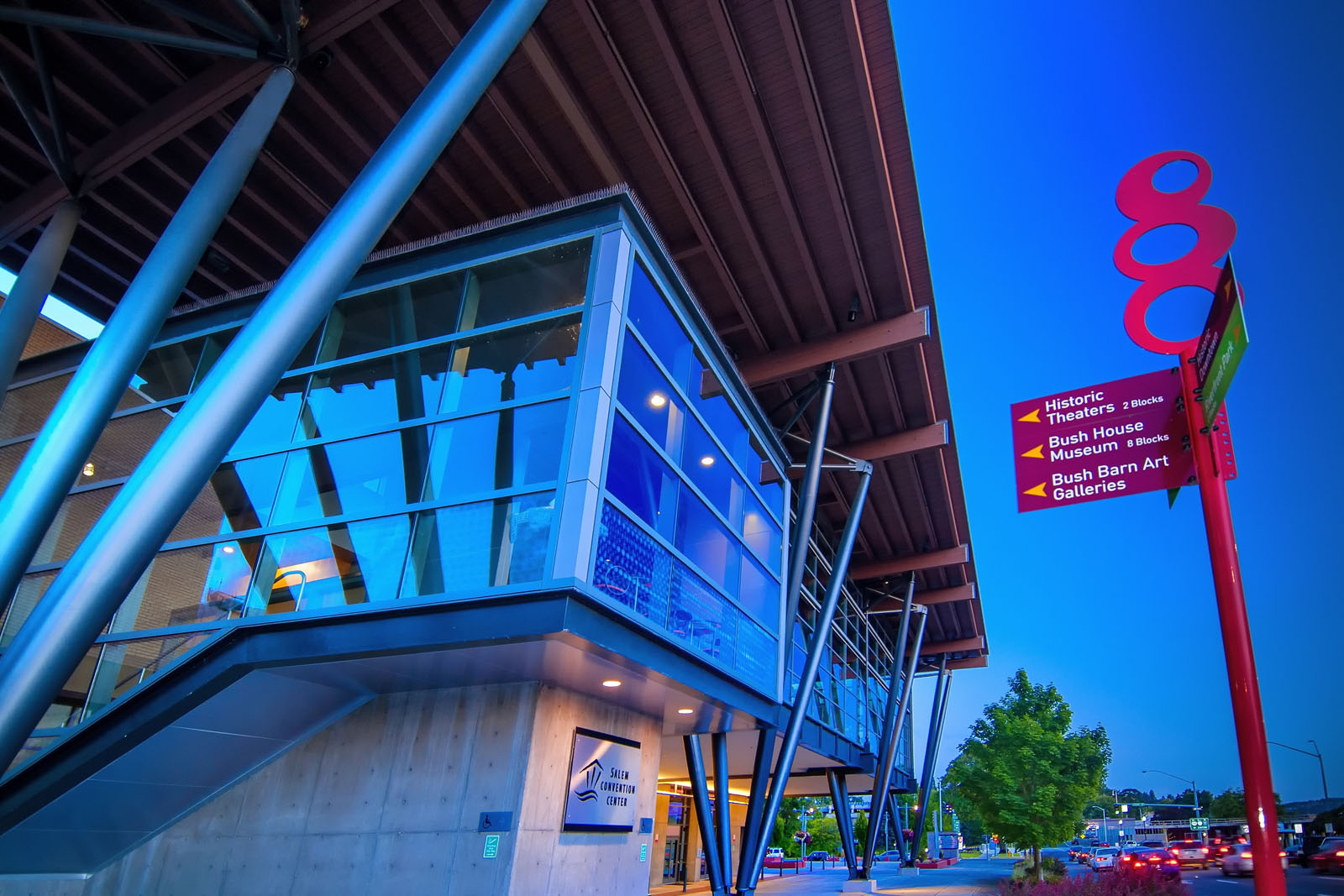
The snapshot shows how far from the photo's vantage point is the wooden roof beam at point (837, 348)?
1850 centimetres

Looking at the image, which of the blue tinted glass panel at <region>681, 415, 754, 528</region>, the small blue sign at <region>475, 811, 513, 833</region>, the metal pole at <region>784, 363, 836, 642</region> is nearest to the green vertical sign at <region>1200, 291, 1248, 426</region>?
the blue tinted glass panel at <region>681, 415, 754, 528</region>

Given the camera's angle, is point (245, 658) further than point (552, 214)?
No

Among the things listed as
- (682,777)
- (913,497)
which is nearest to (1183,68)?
(913,497)

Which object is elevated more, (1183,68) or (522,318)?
(1183,68)

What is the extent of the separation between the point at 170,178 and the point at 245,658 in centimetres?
1013

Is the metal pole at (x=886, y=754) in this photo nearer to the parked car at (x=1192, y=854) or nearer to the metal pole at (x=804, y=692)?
the metal pole at (x=804, y=692)

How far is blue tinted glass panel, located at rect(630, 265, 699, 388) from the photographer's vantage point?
1243 centimetres

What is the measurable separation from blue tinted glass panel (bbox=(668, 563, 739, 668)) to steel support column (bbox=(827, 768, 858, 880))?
59.5 ft

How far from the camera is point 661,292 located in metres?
13.3

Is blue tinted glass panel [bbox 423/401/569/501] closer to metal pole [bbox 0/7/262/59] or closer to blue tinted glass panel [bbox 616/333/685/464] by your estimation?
blue tinted glass panel [bbox 616/333/685/464]

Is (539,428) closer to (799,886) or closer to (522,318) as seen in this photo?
(522,318)

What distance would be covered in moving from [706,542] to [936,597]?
27.6 metres

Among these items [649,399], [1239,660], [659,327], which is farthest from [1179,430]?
[659,327]

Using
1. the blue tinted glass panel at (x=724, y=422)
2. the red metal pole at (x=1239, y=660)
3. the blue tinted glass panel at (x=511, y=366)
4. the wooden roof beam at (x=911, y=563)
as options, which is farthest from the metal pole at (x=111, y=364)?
the wooden roof beam at (x=911, y=563)
